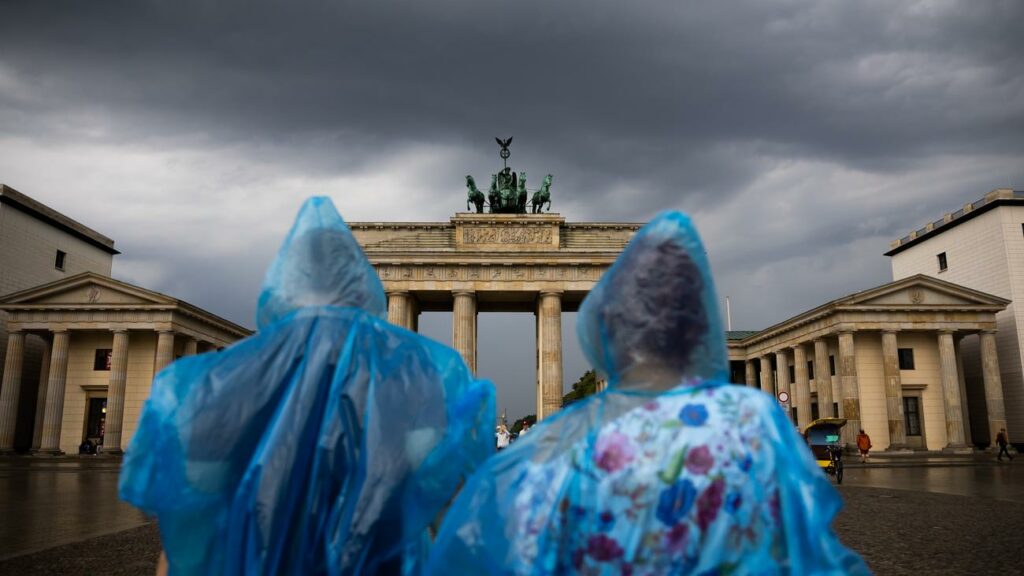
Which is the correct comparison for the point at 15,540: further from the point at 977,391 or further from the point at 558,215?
the point at 977,391

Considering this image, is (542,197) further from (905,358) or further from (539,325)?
(905,358)

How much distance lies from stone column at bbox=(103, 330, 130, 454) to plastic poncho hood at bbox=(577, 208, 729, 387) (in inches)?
1695

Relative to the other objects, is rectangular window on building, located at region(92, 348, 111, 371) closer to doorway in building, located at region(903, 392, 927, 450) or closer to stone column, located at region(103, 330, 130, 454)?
stone column, located at region(103, 330, 130, 454)

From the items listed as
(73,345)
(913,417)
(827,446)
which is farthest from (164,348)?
(913,417)

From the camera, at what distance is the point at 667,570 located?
226 cm

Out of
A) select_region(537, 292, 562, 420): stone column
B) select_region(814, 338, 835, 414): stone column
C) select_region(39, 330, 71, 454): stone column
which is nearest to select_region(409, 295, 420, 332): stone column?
select_region(537, 292, 562, 420): stone column

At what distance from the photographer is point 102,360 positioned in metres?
42.4

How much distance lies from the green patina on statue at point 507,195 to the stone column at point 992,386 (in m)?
27.4

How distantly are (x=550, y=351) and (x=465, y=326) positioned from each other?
5.59 meters

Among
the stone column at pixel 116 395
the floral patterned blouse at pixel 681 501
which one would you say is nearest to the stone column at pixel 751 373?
the stone column at pixel 116 395

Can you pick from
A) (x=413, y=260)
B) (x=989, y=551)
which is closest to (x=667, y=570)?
(x=989, y=551)

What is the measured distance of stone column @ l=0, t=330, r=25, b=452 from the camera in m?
39.1

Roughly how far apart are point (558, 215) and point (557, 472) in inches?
1830

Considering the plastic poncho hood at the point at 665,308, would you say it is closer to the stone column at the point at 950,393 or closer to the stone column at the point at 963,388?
the stone column at the point at 950,393
